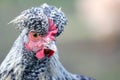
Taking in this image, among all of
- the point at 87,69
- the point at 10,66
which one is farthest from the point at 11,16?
the point at 10,66

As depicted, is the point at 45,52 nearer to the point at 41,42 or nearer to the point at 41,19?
the point at 41,42

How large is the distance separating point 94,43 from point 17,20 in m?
4.65

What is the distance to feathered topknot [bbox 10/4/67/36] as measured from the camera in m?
4.86

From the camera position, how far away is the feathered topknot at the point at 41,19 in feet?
15.9

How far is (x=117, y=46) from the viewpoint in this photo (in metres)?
9.65

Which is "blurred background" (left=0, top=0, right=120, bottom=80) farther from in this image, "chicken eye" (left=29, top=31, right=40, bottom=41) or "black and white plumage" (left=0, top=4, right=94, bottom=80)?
"chicken eye" (left=29, top=31, right=40, bottom=41)

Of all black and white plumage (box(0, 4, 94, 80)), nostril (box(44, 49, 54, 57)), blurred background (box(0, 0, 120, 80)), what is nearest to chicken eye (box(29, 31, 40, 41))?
black and white plumage (box(0, 4, 94, 80))

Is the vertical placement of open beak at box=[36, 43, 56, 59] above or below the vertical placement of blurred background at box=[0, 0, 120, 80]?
below

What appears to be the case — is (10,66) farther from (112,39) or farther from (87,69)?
(112,39)

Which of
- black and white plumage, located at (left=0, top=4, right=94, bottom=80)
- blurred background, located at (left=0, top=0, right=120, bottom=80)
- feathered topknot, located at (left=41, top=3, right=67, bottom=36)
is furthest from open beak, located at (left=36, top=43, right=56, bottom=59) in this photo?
blurred background, located at (left=0, top=0, right=120, bottom=80)

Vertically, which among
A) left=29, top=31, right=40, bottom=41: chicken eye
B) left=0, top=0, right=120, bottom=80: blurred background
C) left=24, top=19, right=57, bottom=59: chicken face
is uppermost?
left=0, top=0, right=120, bottom=80: blurred background

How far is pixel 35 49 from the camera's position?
500cm

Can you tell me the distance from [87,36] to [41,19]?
16.0 feet

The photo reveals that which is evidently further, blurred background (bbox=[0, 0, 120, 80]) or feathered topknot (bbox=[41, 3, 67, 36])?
blurred background (bbox=[0, 0, 120, 80])
